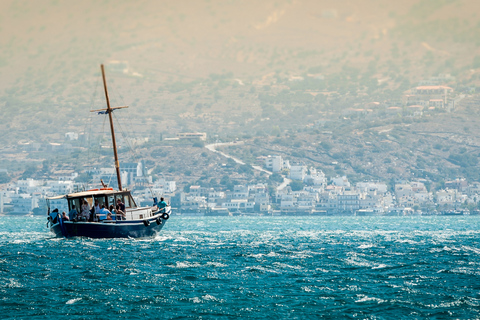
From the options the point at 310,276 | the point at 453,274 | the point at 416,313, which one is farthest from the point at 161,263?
the point at 416,313

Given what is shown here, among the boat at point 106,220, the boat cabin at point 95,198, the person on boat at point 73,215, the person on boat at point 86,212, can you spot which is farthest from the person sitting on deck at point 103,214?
the boat cabin at point 95,198

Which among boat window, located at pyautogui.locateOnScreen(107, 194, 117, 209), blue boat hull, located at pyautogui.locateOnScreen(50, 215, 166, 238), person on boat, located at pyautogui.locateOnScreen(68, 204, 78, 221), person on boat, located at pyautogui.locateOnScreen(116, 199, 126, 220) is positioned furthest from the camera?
boat window, located at pyautogui.locateOnScreen(107, 194, 117, 209)

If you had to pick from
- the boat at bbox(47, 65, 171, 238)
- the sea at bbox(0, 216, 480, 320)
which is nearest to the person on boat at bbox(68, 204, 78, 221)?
the boat at bbox(47, 65, 171, 238)

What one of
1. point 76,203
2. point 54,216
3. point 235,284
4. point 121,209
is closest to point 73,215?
point 76,203

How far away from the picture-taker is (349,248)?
5541 cm

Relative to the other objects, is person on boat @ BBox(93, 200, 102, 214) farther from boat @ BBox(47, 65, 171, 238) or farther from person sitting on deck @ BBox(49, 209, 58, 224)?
person sitting on deck @ BBox(49, 209, 58, 224)

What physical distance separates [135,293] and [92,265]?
A: 1009 cm

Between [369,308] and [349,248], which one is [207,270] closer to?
[369,308]

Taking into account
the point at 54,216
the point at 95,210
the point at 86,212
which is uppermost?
the point at 95,210

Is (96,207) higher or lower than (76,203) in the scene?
lower

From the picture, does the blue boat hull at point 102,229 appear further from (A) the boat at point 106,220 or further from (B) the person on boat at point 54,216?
(B) the person on boat at point 54,216

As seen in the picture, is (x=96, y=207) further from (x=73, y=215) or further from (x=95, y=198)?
(x=73, y=215)

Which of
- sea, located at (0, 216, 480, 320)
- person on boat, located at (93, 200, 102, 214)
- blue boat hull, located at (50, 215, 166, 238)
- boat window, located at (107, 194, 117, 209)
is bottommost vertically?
sea, located at (0, 216, 480, 320)

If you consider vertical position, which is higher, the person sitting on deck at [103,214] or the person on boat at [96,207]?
the person on boat at [96,207]
